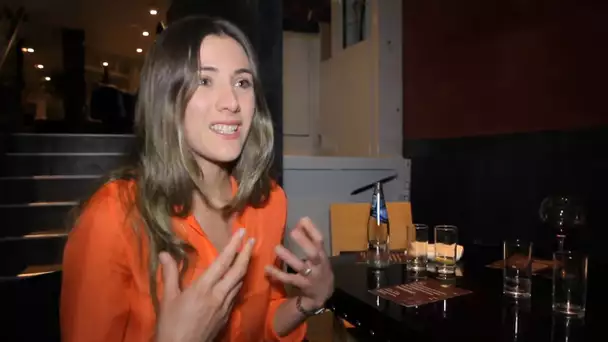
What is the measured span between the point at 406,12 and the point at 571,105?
133cm

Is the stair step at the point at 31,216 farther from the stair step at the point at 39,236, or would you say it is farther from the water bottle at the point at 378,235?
the water bottle at the point at 378,235

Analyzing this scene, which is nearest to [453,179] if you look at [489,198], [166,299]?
[489,198]

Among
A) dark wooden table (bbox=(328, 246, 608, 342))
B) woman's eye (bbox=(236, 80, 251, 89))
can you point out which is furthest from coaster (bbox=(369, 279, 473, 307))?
woman's eye (bbox=(236, 80, 251, 89))

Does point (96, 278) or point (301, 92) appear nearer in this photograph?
point (96, 278)

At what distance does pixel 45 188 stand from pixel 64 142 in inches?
13.0

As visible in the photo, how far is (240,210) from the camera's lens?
3.71 ft

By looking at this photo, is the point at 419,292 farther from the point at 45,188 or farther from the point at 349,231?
the point at 45,188

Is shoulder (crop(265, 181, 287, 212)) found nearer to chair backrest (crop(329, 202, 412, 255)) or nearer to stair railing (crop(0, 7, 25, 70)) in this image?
chair backrest (crop(329, 202, 412, 255))

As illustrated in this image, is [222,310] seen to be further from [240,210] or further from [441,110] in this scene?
[441,110]

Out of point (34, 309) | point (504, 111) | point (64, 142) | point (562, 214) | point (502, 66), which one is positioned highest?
point (502, 66)

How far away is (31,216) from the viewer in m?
2.22

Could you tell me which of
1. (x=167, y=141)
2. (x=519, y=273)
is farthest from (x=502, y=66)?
(x=167, y=141)

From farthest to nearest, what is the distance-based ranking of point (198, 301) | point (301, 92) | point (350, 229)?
point (301, 92) → point (350, 229) → point (198, 301)

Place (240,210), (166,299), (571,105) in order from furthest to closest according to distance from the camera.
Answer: (571,105) < (240,210) < (166,299)
